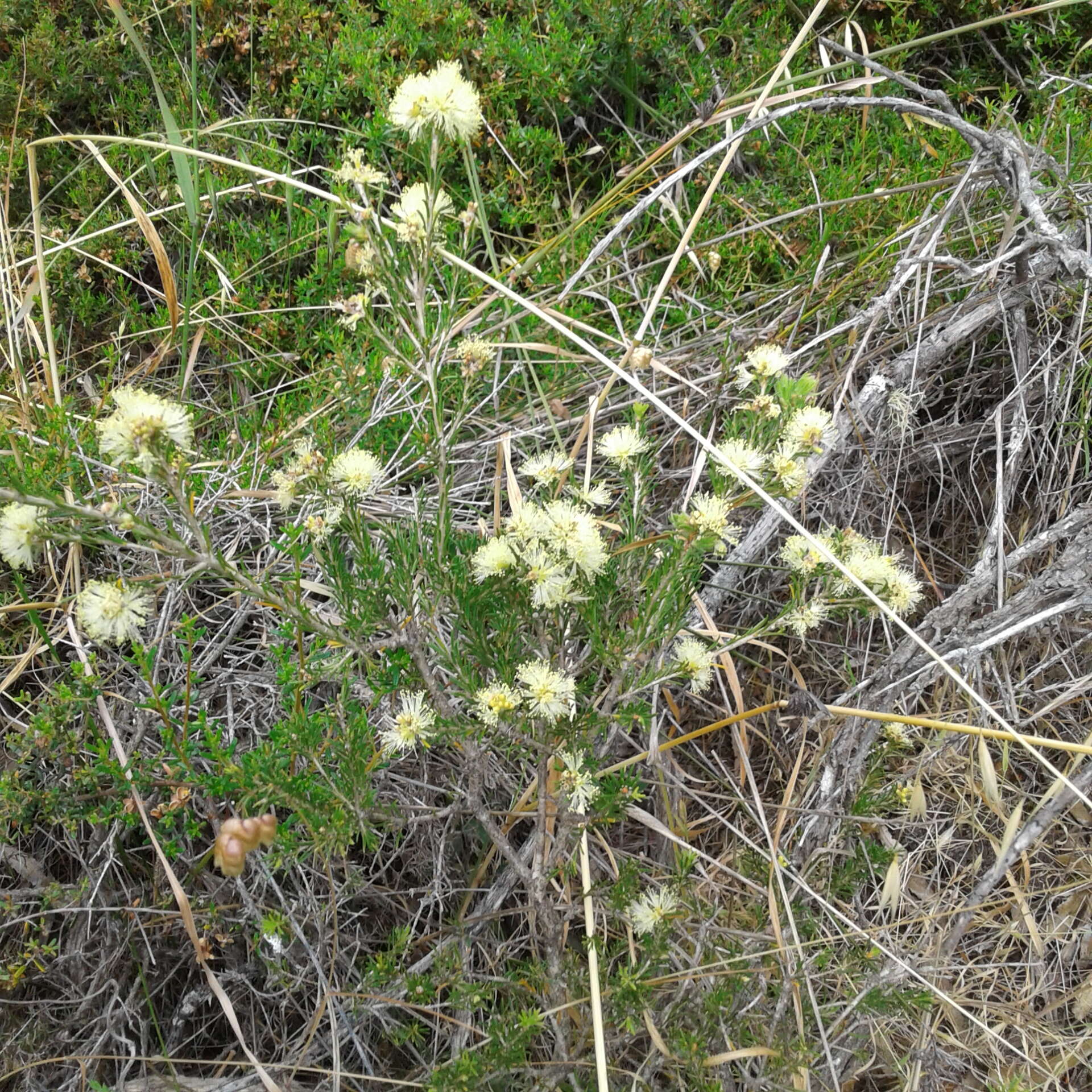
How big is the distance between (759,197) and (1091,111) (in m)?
0.99

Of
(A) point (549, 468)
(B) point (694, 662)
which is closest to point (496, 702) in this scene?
(B) point (694, 662)

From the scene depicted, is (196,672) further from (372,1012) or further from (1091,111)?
(1091,111)

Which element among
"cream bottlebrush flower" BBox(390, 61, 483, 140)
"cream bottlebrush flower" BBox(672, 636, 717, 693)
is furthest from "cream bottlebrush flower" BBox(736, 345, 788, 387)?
"cream bottlebrush flower" BBox(390, 61, 483, 140)

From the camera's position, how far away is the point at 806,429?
1367 mm

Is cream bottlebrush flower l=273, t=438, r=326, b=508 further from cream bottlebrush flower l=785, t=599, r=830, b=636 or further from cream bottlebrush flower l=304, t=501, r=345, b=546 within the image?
cream bottlebrush flower l=785, t=599, r=830, b=636

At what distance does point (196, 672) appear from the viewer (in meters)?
1.82

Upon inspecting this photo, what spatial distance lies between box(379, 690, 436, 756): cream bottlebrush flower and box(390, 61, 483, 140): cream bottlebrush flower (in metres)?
0.79

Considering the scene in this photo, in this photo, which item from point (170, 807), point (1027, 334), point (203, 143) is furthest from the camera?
point (203, 143)

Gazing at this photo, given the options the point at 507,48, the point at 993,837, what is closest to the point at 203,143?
the point at 507,48

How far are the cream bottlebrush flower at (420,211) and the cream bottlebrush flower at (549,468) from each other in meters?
0.40

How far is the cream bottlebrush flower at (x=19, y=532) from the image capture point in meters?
1.13

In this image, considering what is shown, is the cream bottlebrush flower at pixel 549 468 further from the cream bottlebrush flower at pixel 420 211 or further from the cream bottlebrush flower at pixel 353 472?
the cream bottlebrush flower at pixel 420 211

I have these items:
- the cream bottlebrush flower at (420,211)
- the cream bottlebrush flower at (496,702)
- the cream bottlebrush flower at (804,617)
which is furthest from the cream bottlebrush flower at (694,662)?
the cream bottlebrush flower at (420,211)

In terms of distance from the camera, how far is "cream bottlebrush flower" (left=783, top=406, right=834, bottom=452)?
137cm
